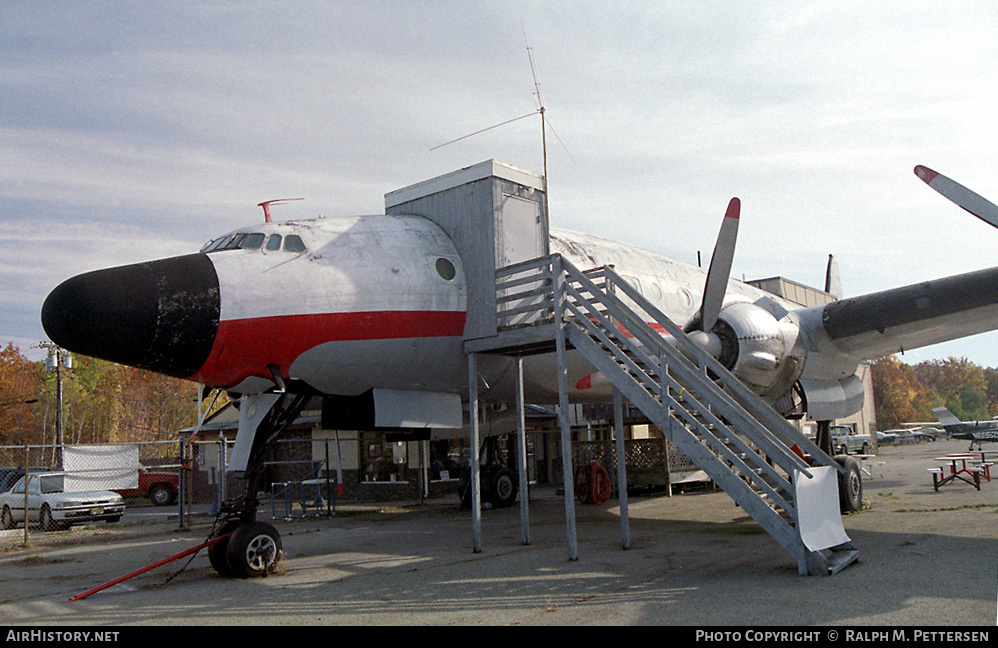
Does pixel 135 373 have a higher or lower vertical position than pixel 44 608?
higher

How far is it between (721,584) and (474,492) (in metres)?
4.03

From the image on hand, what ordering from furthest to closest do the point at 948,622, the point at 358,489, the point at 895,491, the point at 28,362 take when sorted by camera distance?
the point at 28,362 < the point at 358,489 < the point at 895,491 < the point at 948,622

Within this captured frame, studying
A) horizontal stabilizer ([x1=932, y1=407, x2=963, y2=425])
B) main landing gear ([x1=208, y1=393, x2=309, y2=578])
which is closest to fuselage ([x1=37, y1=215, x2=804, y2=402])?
main landing gear ([x1=208, y1=393, x2=309, y2=578])

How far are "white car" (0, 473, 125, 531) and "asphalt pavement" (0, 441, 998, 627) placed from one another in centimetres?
559

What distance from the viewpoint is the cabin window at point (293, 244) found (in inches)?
384

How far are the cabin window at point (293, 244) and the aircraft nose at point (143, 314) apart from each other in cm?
108

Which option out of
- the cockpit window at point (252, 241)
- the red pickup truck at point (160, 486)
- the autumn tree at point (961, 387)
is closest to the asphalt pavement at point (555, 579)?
the cockpit window at point (252, 241)

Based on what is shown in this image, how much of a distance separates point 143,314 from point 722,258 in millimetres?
7739

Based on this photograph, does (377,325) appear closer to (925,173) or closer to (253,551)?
(253,551)

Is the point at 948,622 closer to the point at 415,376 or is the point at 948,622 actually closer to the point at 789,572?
the point at 789,572

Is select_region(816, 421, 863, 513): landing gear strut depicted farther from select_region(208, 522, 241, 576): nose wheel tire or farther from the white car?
A: the white car

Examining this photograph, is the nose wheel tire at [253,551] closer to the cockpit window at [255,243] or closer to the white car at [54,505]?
the cockpit window at [255,243]
